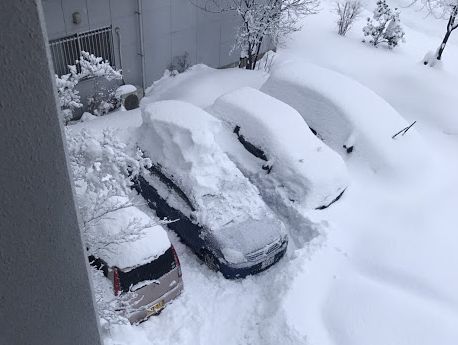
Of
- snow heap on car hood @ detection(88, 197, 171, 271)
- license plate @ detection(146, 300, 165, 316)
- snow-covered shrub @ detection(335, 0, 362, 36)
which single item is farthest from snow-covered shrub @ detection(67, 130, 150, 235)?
snow-covered shrub @ detection(335, 0, 362, 36)

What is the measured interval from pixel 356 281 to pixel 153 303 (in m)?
3.24

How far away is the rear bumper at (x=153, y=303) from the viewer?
695cm

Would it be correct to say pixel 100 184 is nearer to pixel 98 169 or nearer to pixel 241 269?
pixel 98 169

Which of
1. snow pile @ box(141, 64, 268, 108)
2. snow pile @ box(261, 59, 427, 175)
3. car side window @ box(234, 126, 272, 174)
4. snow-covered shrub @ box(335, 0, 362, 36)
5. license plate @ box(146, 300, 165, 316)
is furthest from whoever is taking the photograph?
snow-covered shrub @ box(335, 0, 362, 36)

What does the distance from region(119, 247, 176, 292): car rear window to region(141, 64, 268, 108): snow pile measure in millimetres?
5370

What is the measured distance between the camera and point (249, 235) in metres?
7.93

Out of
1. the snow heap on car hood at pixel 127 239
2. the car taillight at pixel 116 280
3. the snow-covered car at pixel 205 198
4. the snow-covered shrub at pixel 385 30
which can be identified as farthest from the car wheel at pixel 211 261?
the snow-covered shrub at pixel 385 30

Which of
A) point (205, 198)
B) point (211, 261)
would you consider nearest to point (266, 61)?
point (205, 198)

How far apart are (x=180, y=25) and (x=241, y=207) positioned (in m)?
6.98

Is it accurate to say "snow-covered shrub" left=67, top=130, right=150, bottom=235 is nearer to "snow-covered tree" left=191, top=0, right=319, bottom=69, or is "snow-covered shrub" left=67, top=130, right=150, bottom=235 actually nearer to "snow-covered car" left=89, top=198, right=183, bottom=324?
"snow-covered car" left=89, top=198, right=183, bottom=324

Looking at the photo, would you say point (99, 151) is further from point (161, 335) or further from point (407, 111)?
point (407, 111)

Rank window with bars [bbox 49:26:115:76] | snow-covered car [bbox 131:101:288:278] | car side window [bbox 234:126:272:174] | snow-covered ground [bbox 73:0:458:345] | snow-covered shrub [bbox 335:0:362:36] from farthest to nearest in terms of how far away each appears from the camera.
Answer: snow-covered shrub [bbox 335:0:362:36]
window with bars [bbox 49:26:115:76]
car side window [bbox 234:126:272:174]
snow-covered car [bbox 131:101:288:278]
snow-covered ground [bbox 73:0:458:345]

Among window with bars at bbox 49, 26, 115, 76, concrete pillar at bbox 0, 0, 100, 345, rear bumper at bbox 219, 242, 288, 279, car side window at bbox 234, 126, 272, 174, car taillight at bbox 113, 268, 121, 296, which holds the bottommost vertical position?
rear bumper at bbox 219, 242, 288, 279

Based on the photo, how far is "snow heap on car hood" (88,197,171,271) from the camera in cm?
657
